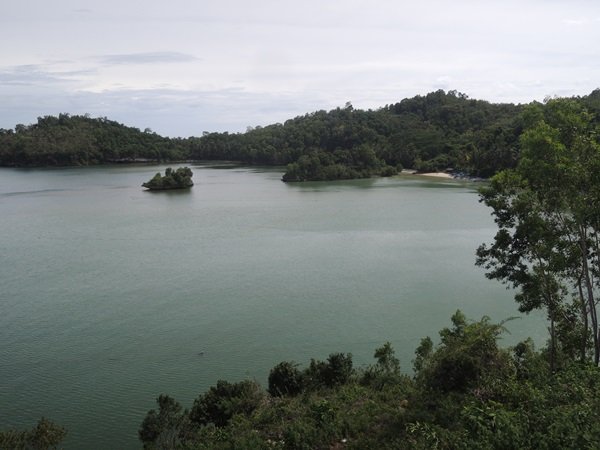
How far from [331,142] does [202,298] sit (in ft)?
208

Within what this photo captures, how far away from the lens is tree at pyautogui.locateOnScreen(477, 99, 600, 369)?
791cm

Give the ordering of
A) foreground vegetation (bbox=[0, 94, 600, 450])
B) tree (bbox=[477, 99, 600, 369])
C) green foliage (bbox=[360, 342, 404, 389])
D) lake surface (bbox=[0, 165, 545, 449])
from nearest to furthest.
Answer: foreground vegetation (bbox=[0, 94, 600, 450])
tree (bbox=[477, 99, 600, 369])
green foliage (bbox=[360, 342, 404, 389])
lake surface (bbox=[0, 165, 545, 449])

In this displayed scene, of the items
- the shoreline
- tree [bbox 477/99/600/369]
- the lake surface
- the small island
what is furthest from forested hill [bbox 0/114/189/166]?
tree [bbox 477/99/600/369]

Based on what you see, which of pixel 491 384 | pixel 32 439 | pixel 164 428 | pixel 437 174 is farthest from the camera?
pixel 437 174

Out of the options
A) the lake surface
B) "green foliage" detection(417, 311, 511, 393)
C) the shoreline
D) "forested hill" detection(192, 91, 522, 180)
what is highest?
"forested hill" detection(192, 91, 522, 180)

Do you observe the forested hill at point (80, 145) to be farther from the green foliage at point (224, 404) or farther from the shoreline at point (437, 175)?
the green foliage at point (224, 404)

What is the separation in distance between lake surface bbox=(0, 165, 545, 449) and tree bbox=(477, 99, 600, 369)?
3.78 meters

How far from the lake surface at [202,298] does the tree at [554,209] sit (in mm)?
3781

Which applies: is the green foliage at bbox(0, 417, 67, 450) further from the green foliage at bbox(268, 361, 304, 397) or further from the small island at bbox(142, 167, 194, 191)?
the small island at bbox(142, 167, 194, 191)

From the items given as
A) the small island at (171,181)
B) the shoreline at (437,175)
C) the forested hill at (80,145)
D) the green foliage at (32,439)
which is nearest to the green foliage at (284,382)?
the green foliage at (32,439)

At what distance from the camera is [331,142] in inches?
3098

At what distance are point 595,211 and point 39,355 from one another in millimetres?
11607

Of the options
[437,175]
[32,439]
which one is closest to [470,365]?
[32,439]

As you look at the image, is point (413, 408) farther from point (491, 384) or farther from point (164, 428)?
point (164, 428)
